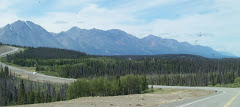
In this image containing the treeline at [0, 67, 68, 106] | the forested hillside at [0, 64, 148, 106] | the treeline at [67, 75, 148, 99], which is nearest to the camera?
the treeline at [67, 75, 148, 99]

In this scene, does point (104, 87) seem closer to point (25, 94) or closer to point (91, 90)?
point (91, 90)

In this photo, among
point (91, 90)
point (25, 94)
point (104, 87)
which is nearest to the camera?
point (91, 90)

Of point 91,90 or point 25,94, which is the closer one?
point 91,90

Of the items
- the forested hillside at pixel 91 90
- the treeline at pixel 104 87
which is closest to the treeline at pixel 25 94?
the forested hillside at pixel 91 90

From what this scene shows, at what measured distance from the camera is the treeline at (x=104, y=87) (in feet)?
314

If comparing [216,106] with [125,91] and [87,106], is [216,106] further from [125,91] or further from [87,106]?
[125,91]

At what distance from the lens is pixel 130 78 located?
114500 mm

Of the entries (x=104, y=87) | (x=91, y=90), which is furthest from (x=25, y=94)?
(x=104, y=87)

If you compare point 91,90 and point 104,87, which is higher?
point 104,87

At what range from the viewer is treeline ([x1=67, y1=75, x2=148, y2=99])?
95812mm

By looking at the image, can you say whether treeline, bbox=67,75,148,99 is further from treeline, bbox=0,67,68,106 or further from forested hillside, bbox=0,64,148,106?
treeline, bbox=0,67,68,106

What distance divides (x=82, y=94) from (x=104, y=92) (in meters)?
9.96

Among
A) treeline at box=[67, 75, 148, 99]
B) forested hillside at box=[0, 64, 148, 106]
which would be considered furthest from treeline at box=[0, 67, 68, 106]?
treeline at box=[67, 75, 148, 99]

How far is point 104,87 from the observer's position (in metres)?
101
